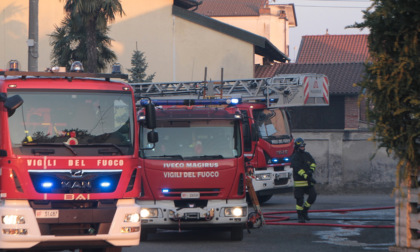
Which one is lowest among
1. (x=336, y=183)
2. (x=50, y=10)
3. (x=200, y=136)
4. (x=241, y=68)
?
(x=336, y=183)

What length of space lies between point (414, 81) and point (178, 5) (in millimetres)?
30265

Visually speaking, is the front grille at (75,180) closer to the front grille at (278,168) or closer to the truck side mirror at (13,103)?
the truck side mirror at (13,103)

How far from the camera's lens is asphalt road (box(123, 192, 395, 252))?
1294 cm

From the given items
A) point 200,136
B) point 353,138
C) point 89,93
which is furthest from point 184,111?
point 353,138

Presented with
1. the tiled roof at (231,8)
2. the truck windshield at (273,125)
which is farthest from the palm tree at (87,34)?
the tiled roof at (231,8)

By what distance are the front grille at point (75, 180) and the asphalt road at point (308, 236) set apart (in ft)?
8.99

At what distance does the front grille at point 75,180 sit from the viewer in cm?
998

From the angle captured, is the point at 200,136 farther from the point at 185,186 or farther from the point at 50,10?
the point at 50,10

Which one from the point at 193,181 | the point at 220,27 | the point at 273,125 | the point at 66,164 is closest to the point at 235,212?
the point at 193,181

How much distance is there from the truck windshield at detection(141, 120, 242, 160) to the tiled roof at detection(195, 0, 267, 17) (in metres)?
52.3

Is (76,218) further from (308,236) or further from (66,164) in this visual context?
(308,236)

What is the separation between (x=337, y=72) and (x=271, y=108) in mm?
19787

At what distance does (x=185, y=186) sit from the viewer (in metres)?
13.4

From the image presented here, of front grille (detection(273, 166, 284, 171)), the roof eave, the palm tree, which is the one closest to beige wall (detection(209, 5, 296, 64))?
the roof eave
